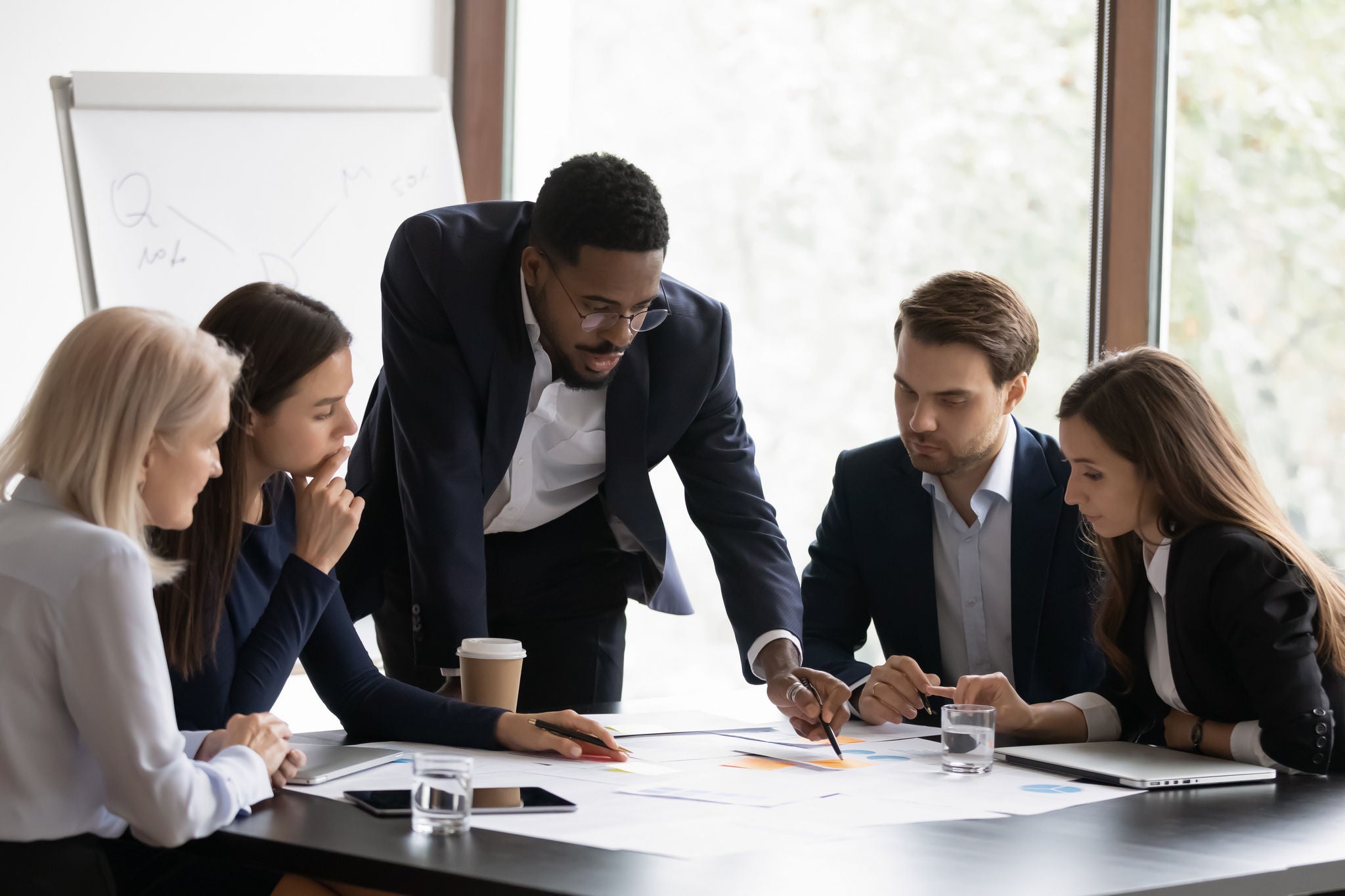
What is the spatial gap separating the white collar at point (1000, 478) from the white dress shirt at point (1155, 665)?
0.37m

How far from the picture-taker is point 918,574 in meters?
2.35

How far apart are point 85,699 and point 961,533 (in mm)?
1502

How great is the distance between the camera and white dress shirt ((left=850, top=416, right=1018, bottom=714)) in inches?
92.0

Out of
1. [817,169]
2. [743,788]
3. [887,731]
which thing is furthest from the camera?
[817,169]

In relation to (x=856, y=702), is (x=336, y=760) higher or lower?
higher

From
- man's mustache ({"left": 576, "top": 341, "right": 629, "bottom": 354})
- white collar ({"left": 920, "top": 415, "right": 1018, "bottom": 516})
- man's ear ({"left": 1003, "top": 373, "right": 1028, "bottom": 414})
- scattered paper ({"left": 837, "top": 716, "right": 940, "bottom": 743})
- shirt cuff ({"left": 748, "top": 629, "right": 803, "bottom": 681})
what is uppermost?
man's mustache ({"left": 576, "top": 341, "right": 629, "bottom": 354})

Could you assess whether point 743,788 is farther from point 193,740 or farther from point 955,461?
point 955,461

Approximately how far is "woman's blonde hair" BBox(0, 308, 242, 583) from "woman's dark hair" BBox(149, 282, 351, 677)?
0.28m

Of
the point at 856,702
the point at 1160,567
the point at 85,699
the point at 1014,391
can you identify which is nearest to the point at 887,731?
the point at 856,702

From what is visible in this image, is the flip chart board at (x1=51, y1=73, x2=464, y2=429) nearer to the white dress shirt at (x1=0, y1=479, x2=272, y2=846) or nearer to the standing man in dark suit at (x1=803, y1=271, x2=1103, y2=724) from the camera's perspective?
the standing man in dark suit at (x1=803, y1=271, x2=1103, y2=724)

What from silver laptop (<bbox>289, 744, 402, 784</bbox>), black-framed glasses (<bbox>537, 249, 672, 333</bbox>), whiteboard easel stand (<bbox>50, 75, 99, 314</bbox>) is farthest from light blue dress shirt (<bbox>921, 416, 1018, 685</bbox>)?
whiteboard easel stand (<bbox>50, 75, 99, 314</bbox>)

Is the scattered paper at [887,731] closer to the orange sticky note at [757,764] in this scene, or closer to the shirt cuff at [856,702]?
the shirt cuff at [856,702]

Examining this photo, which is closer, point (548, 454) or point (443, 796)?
point (443, 796)

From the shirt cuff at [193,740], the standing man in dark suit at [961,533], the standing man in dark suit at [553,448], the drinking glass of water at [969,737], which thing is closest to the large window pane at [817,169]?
the standing man in dark suit at [961,533]
